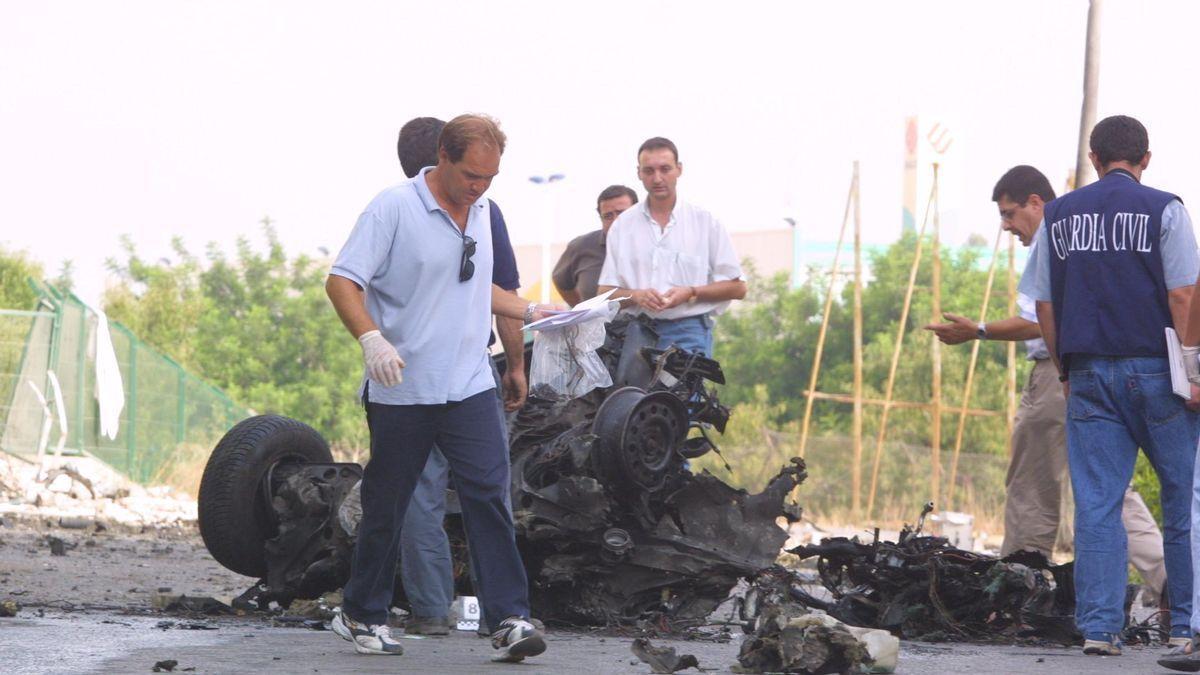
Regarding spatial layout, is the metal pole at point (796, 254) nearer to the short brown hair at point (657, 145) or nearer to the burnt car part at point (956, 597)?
the short brown hair at point (657, 145)

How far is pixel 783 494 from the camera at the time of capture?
752cm

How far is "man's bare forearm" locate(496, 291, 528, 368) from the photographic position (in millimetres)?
6887

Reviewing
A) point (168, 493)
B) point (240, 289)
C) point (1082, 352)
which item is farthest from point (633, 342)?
point (240, 289)

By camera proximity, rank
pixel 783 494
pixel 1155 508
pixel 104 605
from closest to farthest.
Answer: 1. pixel 783 494
2. pixel 104 605
3. pixel 1155 508

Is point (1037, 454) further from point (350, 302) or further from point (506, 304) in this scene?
point (350, 302)

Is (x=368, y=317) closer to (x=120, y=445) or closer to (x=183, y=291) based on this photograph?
(x=120, y=445)

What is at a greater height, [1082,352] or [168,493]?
[1082,352]

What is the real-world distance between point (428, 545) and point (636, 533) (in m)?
0.89

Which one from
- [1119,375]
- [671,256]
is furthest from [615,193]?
[1119,375]

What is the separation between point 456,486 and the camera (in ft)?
20.2

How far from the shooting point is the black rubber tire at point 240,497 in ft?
26.0

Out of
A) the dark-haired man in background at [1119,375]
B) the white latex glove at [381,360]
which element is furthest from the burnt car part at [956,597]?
the white latex glove at [381,360]

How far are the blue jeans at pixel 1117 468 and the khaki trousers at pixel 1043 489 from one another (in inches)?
72.1

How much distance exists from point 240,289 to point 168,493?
100 feet
